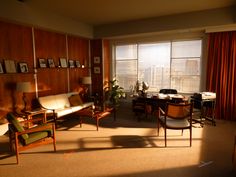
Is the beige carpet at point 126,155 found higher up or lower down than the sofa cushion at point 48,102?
lower down

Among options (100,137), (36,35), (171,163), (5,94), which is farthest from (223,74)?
(5,94)

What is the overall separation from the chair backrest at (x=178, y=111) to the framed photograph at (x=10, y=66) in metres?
3.43

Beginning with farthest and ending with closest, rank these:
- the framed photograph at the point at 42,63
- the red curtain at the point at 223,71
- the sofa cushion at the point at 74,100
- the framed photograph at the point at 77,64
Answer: the framed photograph at the point at 77,64, the sofa cushion at the point at 74,100, the red curtain at the point at 223,71, the framed photograph at the point at 42,63

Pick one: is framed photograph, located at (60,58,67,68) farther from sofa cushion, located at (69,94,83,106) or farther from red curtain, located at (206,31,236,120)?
red curtain, located at (206,31,236,120)

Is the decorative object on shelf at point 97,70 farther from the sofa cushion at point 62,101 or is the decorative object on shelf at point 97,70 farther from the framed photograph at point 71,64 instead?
the sofa cushion at point 62,101

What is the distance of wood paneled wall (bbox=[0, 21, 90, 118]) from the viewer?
4051 millimetres

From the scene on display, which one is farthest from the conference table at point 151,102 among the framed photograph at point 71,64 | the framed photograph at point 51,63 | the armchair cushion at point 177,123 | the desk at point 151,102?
the framed photograph at point 51,63

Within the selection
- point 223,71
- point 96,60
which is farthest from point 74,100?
point 223,71

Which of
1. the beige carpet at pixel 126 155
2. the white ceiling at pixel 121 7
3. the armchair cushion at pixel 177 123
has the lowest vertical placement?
the beige carpet at pixel 126 155

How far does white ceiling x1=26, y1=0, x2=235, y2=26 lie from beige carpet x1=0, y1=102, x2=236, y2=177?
2879 millimetres

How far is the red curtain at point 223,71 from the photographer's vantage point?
16.1 ft

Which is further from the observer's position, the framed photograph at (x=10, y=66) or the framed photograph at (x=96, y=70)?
the framed photograph at (x=96, y=70)

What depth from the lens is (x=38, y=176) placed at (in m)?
2.51

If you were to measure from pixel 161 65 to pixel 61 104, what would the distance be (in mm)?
3379
